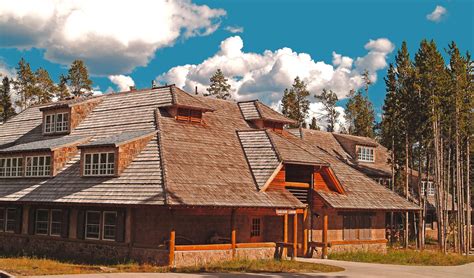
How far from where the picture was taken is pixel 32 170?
33.6 m

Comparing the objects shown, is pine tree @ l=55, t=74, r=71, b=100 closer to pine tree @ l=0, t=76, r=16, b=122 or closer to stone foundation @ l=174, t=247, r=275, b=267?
pine tree @ l=0, t=76, r=16, b=122

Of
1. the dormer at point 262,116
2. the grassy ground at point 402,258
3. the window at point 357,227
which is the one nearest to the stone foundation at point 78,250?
the grassy ground at point 402,258

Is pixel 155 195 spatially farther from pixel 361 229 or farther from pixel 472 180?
pixel 472 180

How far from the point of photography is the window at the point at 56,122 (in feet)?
122

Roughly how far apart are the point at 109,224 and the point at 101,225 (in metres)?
0.47

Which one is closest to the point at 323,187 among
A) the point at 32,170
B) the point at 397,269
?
the point at 397,269

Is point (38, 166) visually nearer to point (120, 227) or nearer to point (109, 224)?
point (109, 224)

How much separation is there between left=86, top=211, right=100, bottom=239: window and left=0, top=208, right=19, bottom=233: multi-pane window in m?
6.07

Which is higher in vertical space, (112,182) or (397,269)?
(112,182)

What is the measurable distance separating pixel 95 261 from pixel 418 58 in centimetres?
3000

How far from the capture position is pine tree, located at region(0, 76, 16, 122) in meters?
69.8

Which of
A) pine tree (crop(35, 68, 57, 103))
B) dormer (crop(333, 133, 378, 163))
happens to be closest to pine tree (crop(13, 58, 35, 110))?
pine tree (crop(35, 68, 57, 103))

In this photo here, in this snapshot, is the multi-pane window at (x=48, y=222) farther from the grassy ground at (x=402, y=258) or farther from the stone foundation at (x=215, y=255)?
the grassy ground at (x=402, y=258)

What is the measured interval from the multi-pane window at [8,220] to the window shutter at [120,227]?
27.5 ft
